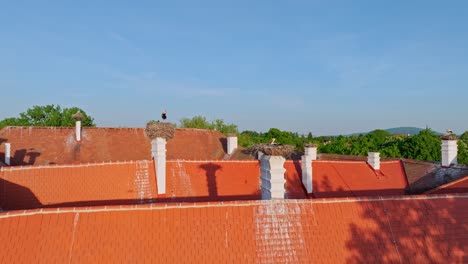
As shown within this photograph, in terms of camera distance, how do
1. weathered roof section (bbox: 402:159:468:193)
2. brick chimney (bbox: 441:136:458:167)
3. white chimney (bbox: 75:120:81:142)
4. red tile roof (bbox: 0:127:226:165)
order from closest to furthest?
weathered roof section (bbox: 402:159:468:193) < brick chimney (bbox: 441:136:458:167) < red tile roof (bbox: 0:127:226:165) < white chimney (bbox: 75:120:81:142)

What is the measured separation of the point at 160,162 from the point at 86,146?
525 inches

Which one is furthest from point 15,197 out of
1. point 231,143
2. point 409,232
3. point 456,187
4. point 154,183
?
point 231,143

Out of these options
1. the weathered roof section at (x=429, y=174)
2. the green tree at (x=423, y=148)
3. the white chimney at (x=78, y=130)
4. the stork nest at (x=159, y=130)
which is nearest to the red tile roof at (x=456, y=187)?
the weathered roof section at (x=429, y=174)

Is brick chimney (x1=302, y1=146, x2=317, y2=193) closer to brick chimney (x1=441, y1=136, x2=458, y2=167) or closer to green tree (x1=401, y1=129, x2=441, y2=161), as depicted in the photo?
brick chimney (x1=441, y1=136, x2=458, y2=167)

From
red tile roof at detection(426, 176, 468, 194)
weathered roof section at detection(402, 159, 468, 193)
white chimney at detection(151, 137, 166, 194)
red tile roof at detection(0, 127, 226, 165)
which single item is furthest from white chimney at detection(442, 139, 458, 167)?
red tile roof at detection(0, 127, 226, 165)

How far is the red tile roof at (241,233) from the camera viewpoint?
8344mm

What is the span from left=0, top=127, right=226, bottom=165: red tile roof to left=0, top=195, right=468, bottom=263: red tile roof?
16825mm

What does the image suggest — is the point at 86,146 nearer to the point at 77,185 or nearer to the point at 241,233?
the point at 77,185

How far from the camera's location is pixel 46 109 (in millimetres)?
46500

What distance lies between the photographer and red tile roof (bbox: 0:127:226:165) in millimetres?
24984

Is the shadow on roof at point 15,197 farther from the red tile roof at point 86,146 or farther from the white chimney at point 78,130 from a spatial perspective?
the white chimney at point 78,130

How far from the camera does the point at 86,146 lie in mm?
26328

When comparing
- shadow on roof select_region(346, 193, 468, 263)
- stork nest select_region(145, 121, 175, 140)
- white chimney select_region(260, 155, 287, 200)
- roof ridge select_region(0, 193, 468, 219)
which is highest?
stork nest select_region(145, 121, 175, 140)

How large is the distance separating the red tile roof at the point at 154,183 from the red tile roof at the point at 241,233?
16.5 feet
